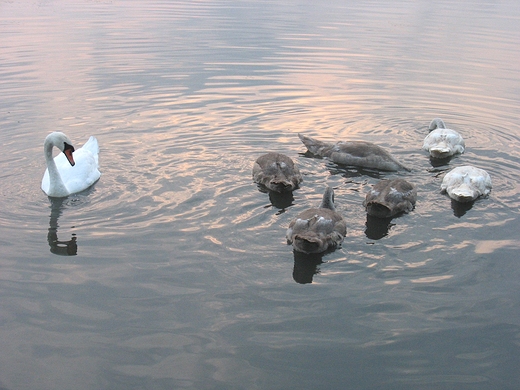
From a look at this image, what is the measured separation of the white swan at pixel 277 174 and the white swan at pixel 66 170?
3.23 m

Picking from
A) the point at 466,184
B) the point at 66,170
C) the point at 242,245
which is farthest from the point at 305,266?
the point at 66,170

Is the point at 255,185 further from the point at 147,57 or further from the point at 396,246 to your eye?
the point at 147,57

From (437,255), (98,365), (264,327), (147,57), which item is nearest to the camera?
(98,365)

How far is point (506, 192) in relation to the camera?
1088cm

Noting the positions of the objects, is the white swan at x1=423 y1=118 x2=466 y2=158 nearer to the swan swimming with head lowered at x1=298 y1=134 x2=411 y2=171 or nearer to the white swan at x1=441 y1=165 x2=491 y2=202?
the swan swimming with head lowered at x1=298 y1=134 x2=411 y2=171

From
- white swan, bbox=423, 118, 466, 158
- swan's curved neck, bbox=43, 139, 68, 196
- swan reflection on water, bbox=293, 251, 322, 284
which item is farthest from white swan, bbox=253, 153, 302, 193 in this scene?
swan's curved neck, bbox=43, 139, 68, 196

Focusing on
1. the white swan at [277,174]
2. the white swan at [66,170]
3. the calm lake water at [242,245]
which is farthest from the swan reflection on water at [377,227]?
the white swan at [66,170]

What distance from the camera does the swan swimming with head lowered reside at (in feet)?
39.7

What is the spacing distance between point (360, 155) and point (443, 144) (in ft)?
6.41

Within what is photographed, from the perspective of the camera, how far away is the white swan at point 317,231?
8.39 meters

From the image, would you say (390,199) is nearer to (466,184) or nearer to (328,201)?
(328,201)

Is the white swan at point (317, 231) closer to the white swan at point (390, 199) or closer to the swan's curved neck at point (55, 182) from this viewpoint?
the white swan at point (390, 199)

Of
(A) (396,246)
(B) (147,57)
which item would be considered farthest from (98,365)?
(B) (147,57)

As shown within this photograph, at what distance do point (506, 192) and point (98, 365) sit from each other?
26.2 feet
